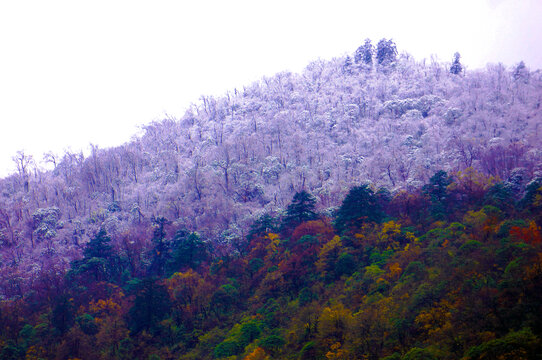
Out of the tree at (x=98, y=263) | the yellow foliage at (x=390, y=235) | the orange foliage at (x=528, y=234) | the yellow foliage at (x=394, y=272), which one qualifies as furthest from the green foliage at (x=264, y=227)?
the orange foliage at (x=528, y=234)

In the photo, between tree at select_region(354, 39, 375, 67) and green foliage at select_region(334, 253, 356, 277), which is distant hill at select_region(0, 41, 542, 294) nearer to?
tree at select_region(354, 39, 375, 67)

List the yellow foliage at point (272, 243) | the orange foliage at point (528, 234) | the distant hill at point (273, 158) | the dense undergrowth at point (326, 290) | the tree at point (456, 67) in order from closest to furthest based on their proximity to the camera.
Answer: the dense undergrowth at point (326, 290) → the orange foliage at point (528, 234) → the yellow foliage at point (272, 243) → the distant hill at point (273, 158) → the tree at point (456, 67)

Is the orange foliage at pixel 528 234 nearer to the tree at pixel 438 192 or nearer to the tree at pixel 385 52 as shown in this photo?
the tree at pixel 438 192

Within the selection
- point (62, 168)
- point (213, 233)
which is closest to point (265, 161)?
point (213, 233)

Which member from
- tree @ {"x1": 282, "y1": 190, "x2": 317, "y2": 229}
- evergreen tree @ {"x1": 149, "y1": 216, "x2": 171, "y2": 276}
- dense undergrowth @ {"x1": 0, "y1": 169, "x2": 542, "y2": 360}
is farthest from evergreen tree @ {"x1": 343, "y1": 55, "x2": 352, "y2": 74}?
evergreen tree @ {"x1": 149, "y1": 216, "x2": 171, "y2": 276}

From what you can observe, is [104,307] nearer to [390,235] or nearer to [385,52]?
[390,235]

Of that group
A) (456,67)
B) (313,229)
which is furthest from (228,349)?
(456,67)
